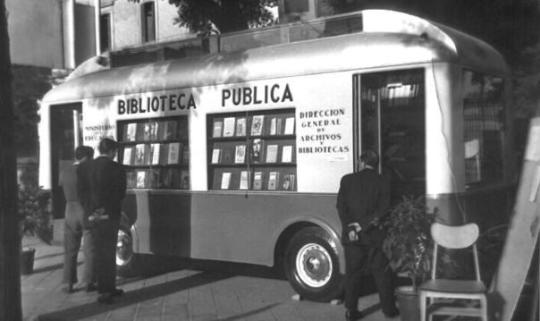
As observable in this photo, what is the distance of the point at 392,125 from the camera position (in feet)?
25.3

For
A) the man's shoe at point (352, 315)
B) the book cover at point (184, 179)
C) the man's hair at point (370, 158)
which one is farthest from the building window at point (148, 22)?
the man's shoe at point (352, 315)

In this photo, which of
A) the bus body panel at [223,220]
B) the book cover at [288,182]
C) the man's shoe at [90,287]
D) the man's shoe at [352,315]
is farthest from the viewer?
the man's shoe at [90,287]

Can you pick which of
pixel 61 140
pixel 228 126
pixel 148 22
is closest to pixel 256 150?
pixel 228 126

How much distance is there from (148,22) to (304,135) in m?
17.9

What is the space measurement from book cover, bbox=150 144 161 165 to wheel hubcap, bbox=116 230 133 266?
47.1 inches

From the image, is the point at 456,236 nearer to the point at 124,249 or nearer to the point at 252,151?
the point at 252,151

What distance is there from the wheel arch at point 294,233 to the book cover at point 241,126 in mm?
1283

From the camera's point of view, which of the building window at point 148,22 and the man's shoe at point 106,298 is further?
the building window at point 148,22

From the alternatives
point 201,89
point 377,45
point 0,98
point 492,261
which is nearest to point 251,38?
point 201,89

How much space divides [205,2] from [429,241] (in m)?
7.85

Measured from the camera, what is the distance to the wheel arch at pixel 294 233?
765 cm

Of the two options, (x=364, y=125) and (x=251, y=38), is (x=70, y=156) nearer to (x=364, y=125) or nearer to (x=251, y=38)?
(x=251, y=38)

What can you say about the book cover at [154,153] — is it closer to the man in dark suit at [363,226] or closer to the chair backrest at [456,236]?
the man in dark suit at [363,226]

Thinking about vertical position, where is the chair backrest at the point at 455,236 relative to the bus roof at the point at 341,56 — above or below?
below
